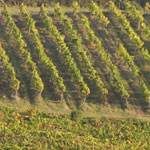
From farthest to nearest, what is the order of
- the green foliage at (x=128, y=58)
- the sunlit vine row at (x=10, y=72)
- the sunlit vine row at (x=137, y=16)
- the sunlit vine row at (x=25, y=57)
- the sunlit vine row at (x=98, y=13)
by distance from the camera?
the sunlit vine row at (x=98, y=13)
the sunlit vine row at (x=137, y=16)
the green foliage at (x=128, y=58)
the sunlit vine row at (x=25, y=57)
the sunlit vine row at (x=10, y=72)

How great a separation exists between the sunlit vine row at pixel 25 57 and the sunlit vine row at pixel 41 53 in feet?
6.59

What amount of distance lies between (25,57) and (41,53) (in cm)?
299

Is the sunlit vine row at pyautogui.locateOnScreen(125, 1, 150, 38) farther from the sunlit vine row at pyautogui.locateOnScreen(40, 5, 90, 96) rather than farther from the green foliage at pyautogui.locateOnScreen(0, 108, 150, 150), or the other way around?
the green foliage at pyautogui.locateOnScreen(0, 108, 150, 150)

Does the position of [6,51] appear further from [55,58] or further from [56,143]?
[56,143]

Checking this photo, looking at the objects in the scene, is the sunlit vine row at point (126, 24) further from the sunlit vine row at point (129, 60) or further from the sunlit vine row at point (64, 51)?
the sunlit vine row at point (64, 51)

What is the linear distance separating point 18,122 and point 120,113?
51.4 feet

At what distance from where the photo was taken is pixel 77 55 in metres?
63.4

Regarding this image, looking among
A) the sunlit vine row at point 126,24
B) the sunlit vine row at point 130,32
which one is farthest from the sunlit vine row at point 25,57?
the sunlit vine row at point 126,24

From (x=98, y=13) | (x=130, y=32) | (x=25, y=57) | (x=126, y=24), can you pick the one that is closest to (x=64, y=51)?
(x=25, y=57)

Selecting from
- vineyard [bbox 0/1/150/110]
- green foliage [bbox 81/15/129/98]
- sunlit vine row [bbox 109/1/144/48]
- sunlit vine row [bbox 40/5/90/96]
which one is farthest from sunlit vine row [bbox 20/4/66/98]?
sunlit vine row [bbox 109/1/144/48]

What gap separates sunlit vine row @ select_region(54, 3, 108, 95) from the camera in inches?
2271

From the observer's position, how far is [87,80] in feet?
195

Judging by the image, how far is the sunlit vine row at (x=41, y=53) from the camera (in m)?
57.0

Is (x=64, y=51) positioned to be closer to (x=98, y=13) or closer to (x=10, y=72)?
(x=10, y=72)
